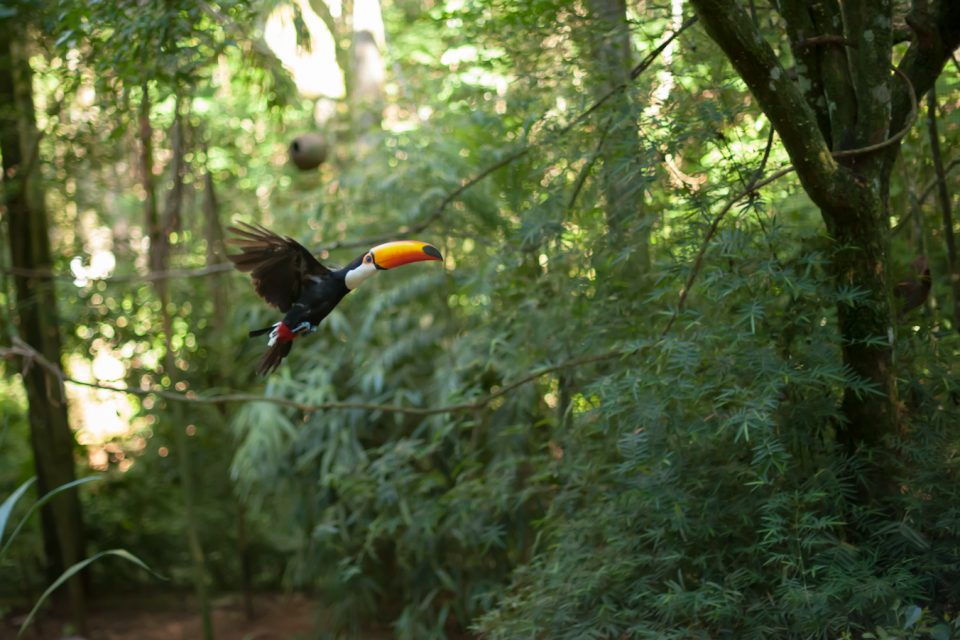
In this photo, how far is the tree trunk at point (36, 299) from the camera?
14.4 feet

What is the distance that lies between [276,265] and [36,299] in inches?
114

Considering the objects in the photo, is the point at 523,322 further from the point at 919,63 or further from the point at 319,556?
the point at 319,556

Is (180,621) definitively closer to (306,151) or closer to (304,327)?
(306,151)

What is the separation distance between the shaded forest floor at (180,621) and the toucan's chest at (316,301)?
2890 mm

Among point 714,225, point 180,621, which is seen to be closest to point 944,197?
point 714,225

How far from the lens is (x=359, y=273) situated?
1907 mm

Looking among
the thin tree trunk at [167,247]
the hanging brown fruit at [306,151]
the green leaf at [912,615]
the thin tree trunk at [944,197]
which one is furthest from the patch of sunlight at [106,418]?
the green leaf at [912,615]

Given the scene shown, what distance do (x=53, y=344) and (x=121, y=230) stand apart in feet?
11.6

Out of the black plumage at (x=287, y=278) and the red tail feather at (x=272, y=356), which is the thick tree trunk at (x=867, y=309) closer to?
the black plumage at (x=287, y=278)

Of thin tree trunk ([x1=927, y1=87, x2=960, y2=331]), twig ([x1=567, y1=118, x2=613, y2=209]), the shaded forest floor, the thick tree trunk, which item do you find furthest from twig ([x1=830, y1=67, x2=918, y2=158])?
the shaded forest floor

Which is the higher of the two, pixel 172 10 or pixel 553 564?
pixel 172 10

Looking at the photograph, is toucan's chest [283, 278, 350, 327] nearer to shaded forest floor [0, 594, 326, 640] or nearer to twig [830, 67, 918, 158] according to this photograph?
twig [830, 67, 918, 158]

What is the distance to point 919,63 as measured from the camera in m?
2.32

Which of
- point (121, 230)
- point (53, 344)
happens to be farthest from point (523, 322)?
point (121, 230)
